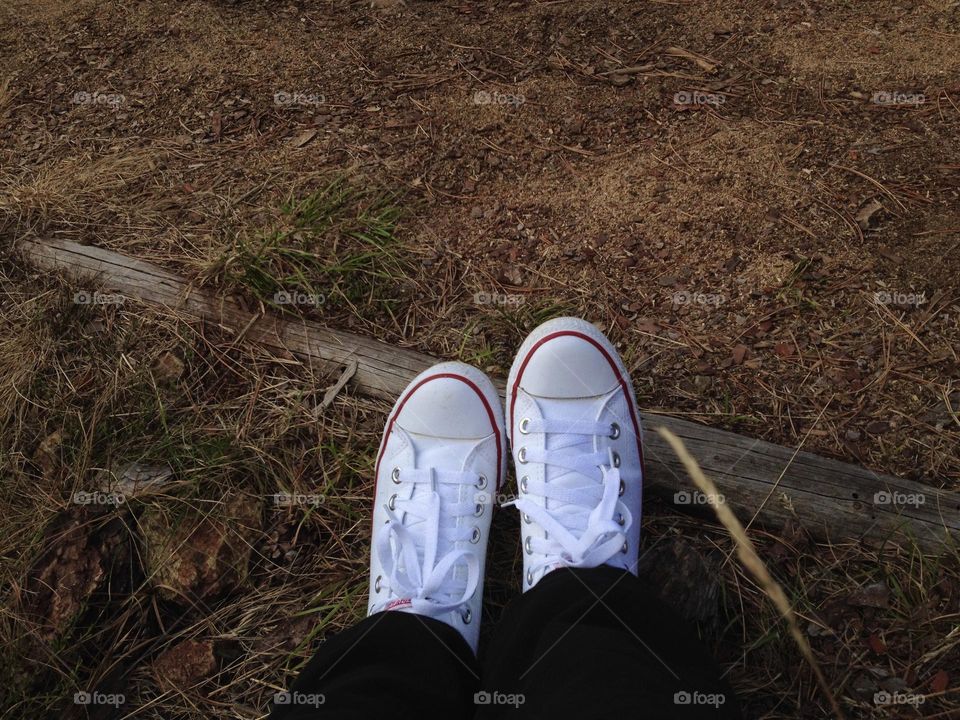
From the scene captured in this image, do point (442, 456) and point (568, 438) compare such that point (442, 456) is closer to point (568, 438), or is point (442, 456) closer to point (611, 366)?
point (568, 438)

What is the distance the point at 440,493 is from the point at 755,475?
2.59ft

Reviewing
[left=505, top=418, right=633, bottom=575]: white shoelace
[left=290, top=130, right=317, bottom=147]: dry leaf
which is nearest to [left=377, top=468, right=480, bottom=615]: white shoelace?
[left=505, top=418, right=633, bottom=575]: white shoelace

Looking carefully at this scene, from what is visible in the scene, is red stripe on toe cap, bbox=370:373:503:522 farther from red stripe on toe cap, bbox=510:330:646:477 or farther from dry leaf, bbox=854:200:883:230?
dry leaf, bbox=854:200:883:230

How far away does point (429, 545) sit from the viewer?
158 centimetres

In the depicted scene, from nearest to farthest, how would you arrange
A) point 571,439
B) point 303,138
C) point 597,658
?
point 597,658
point 571,439
point 303,138

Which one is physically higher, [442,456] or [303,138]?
[303,138]

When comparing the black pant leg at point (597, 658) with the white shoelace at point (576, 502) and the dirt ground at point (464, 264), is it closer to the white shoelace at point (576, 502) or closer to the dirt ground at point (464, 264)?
the white shoelace at point (576, 502)

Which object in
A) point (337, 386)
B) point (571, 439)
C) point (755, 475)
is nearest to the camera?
point (755, 475)

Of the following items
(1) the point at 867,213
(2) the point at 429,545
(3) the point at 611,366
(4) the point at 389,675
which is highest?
(1) the point at 867,213

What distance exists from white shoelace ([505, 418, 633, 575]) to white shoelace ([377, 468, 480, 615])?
15 centimetres

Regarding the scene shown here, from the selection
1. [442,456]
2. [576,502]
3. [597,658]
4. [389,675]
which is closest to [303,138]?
[442,456]

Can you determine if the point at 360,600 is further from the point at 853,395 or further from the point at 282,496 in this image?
the point at 853,395

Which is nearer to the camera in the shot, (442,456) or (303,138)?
(442,456)

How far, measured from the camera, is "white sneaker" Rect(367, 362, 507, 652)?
150cm
